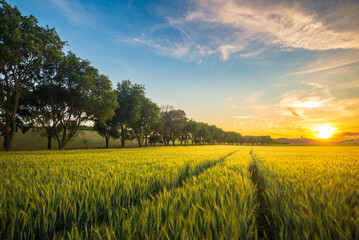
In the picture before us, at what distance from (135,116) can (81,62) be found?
14872 millimetres

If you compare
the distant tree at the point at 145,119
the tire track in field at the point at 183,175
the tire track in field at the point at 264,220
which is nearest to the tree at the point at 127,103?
the distant tree at the point at 145,119

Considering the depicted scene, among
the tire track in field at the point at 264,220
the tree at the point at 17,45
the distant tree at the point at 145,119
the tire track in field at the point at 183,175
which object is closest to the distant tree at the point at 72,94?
the tree at the point at 17,45

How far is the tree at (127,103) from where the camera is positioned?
35031 mm

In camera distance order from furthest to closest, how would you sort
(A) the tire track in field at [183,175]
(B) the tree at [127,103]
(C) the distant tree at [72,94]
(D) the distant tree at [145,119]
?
(D) the distant tree at [145,119], (B) the tree at [127,103], (C) the distant tree at [72,94], (A) the tire track in field at [183,175]

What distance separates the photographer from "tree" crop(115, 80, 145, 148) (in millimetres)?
35031

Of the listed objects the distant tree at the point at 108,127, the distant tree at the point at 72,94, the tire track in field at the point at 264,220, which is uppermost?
the distant tree at the point at 72,94

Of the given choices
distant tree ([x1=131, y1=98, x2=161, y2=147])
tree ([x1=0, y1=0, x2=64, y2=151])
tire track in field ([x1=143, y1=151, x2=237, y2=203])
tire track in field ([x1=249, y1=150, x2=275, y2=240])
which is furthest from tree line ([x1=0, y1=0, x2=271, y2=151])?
tire track in field ([x1=249, y1=150, x2=275, y2=240])

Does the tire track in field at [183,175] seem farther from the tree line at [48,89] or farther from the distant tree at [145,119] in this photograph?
the distant tree at [145,119]

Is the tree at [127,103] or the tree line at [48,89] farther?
the tree at [127,103]

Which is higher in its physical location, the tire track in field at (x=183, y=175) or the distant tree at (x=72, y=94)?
the distant tree at (x=72, y=94)

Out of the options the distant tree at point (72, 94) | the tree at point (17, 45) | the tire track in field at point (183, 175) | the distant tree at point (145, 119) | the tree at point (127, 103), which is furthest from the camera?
the distant tree at point (145, 119)

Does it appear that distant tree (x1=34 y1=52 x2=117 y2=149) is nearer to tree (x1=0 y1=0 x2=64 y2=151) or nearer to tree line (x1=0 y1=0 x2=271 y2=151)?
tree line (x1=0 y1=0 x2=271 y2=151)

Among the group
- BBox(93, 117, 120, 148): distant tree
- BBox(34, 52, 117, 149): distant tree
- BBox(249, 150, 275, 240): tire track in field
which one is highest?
BBox(34, 52, 117, 149): distant tree

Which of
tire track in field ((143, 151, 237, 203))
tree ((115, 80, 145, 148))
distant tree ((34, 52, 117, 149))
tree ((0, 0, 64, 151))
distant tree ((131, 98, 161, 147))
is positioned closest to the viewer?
tire track in field ((143, 151, 237, 203))
